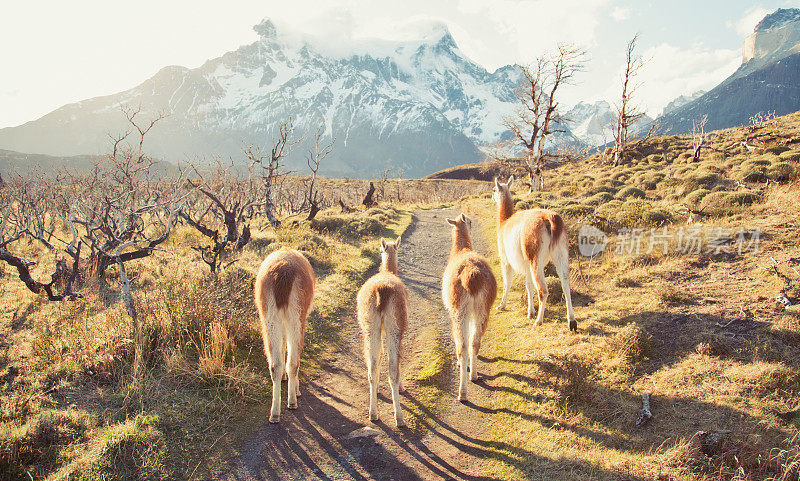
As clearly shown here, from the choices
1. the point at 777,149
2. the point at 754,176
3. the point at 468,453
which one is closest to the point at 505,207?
the point at 468,453

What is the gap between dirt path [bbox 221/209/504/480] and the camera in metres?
3.95

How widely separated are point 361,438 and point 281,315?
180 cm

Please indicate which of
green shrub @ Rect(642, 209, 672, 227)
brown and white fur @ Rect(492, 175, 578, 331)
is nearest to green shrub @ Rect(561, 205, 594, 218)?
green shrub @ Rect(642, 209, 672, 227)

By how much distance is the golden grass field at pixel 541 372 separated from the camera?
3.70 m

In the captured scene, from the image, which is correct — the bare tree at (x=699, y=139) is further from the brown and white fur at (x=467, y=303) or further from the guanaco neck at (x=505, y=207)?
the brown and white fur at (x=467, y=303)

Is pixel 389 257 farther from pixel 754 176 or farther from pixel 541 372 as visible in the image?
pixel 754 176

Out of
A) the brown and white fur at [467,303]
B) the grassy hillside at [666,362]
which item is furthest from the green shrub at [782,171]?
the brown and white fur at [467,303]

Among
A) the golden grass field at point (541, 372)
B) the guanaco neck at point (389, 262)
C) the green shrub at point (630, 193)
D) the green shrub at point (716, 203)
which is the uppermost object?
the green shrub at point (630, 193)

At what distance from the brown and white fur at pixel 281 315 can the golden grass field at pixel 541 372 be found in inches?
26.9

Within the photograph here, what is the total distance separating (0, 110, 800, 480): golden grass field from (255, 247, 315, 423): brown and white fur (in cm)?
68

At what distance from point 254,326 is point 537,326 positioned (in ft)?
Answer: 16.8

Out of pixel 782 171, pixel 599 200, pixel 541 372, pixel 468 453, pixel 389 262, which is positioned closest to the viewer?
pixel 468 453

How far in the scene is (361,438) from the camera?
445cm

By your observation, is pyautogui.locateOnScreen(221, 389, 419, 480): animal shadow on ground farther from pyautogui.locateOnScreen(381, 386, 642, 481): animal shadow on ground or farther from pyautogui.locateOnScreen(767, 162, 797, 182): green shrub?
pyautogui.locateOnScreen(767, 162, 797, 182): green shrub
